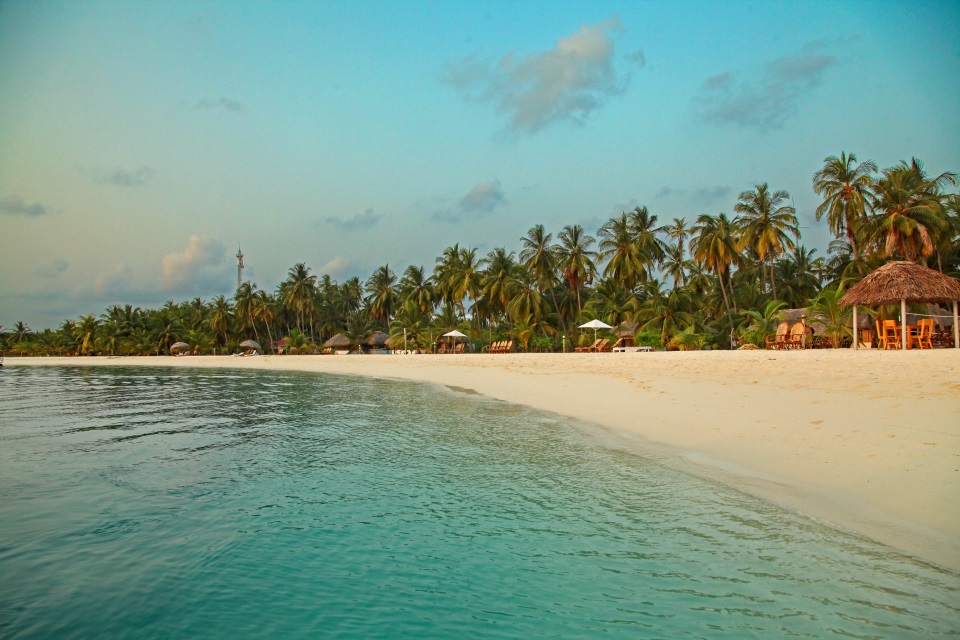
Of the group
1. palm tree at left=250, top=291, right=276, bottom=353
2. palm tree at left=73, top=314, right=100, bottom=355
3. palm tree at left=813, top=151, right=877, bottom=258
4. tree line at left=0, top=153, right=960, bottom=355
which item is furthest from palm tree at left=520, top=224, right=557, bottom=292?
palm tree at left=73, top=314, right=100, bottom=355

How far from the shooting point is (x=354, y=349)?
58.7 m

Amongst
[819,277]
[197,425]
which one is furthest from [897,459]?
[819,277]

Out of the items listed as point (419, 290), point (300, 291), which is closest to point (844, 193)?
point (419, 290)

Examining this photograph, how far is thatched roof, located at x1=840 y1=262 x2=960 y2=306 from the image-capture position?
18.5 metres

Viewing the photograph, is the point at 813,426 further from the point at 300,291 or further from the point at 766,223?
the point at 300,291

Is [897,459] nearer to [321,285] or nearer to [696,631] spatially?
[696,631]

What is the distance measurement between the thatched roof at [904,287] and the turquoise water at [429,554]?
52.8ft

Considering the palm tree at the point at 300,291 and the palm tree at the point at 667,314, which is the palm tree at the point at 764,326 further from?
the palm tree at the point at 300,291

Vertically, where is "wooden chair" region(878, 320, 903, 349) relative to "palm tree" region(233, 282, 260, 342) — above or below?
below

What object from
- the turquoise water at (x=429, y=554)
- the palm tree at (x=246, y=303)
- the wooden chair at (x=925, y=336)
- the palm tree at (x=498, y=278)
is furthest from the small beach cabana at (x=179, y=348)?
the wooden chair at (x=925, y=336)

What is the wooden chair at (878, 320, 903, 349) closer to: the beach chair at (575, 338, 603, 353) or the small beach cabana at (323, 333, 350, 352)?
the beach chair at (575, 338, 603, 353)

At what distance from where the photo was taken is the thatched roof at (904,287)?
18453mm

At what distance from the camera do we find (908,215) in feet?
88.5

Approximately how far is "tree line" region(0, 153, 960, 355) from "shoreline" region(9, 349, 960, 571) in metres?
12.8
